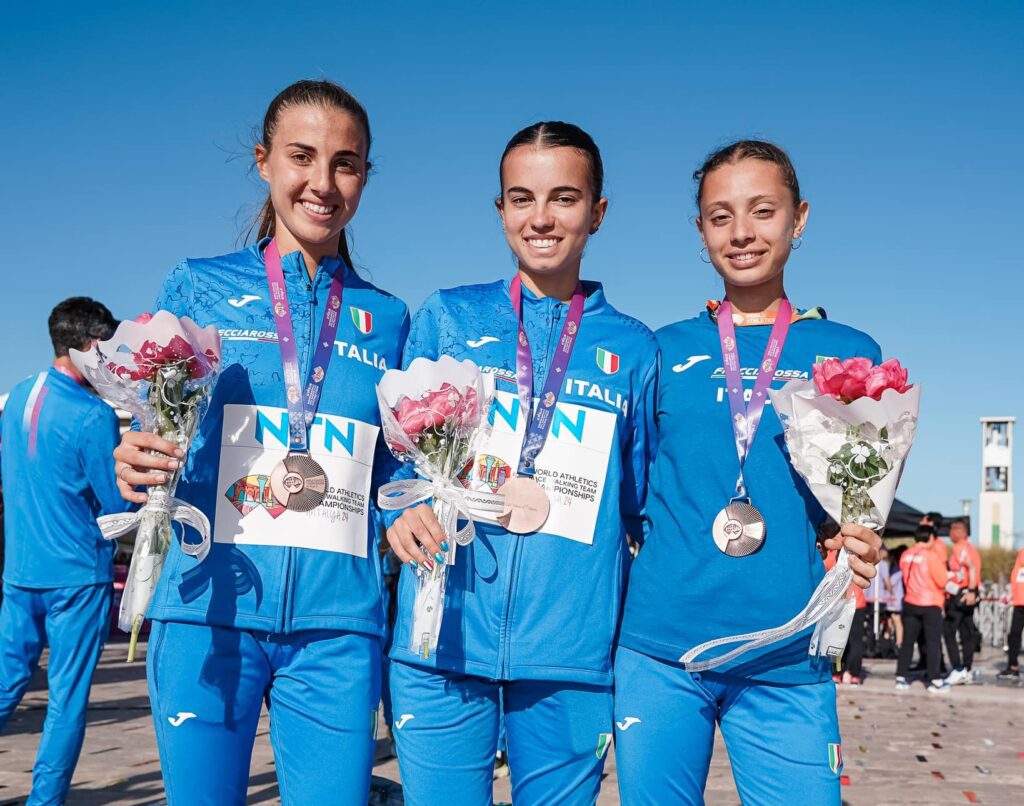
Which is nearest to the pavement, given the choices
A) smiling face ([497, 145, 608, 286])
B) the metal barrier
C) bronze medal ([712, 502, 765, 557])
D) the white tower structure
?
bronze medal ([712, 502, 765, 557])

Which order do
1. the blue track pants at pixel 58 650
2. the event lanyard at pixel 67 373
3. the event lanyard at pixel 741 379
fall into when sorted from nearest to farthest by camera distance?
the event lanyard at pixel 741 379 < the blue track pants at pixel 58 650 < the event lanyard at pixel 67 373

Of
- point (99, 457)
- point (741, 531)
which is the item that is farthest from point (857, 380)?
point (99, 457)

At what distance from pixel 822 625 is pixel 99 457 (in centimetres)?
346

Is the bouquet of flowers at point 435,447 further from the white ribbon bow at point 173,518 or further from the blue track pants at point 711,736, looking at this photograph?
the blue track pants at point 711,736

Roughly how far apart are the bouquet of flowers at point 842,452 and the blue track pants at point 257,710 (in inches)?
33.1

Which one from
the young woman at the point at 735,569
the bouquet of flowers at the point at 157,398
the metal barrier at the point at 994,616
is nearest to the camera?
the bouquet of flowers at the point at 157,398

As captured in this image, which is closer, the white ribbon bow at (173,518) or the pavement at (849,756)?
the white ribbon bow at (173,518)

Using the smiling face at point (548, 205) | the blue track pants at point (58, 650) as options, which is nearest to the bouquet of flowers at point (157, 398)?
the smiling face at point (548, 205)

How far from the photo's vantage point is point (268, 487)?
253cm

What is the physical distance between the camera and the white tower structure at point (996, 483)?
152ft

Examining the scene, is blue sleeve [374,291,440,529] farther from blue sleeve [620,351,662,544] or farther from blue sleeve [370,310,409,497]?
blue sleeve [620,351,662,544]

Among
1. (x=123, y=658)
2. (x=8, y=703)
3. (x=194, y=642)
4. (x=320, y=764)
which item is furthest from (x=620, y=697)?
(x=123, y=658)

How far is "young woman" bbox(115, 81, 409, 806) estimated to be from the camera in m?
2.44

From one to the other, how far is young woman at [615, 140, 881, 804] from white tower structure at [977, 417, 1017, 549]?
155 ft
